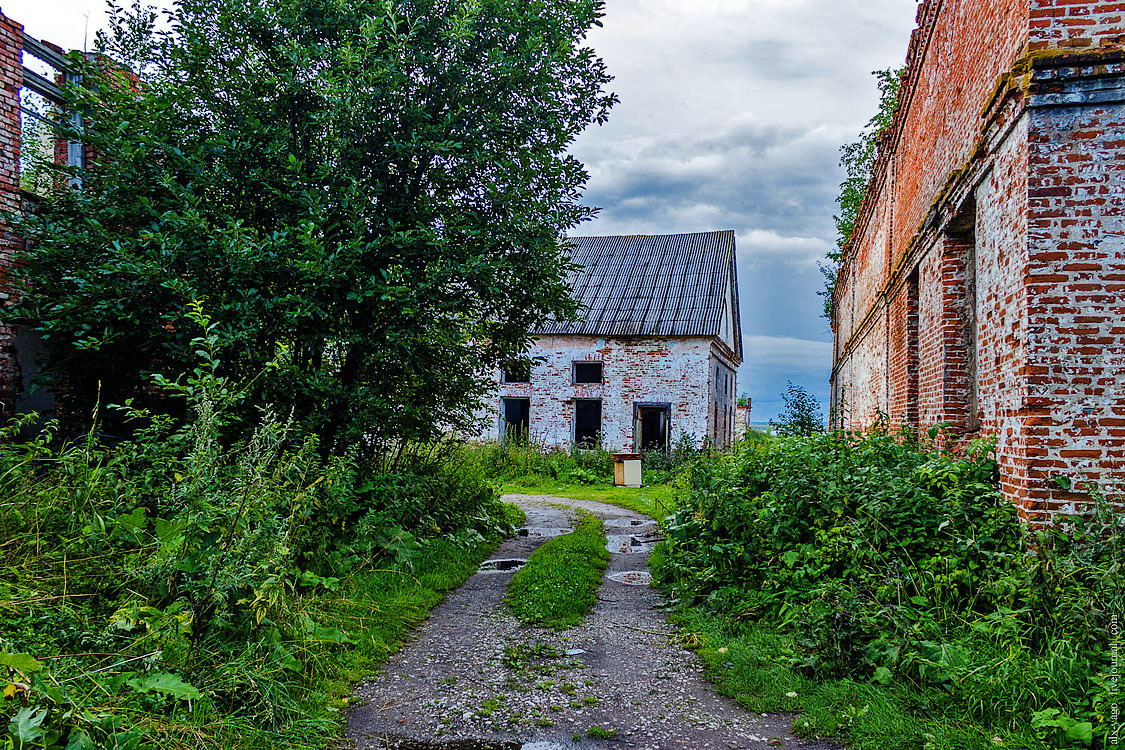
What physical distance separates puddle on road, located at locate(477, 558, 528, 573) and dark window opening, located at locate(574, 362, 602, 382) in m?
14.1

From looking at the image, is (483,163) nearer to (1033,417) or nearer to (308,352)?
(308,352)

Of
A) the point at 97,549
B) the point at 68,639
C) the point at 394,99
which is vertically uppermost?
the point at 394,99

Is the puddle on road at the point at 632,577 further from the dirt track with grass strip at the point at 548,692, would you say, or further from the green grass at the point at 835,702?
the green grass at the point at 835,702

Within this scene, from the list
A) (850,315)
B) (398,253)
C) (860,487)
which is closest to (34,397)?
(398,253)

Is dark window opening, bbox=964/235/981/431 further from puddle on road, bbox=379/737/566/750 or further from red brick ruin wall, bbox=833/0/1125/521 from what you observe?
puddle on road, bbox=379/737/566/750

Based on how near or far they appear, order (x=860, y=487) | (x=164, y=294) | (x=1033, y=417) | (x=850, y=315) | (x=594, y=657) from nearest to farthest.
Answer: (x=1033, y=417) → (x=594, y=657) → (x=860, y=487) → (x=164, y=294) → (x=850, y=315)

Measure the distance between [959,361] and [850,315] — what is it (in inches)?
456

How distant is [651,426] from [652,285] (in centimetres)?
491

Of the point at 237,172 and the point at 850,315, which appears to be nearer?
the point at 237,172

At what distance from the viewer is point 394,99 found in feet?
23.7

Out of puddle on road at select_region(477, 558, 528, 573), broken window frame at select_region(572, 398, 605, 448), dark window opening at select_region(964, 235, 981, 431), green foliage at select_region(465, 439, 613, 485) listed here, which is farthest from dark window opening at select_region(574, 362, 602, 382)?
dark window opening at select_region(964, 235, 981, 431)

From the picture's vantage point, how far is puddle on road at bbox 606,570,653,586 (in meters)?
7.58

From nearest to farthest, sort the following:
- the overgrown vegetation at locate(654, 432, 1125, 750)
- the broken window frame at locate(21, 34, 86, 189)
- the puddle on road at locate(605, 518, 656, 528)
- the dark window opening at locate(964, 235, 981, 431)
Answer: the overgrown vegetation at locate(654, 432, 1125, 750)
the dark window opening at locate(964, 235, 981, 431)
the broken window frame at locate(21, 34, 86, 189)
the puddle on road at locate(605, 518, 656, 528)

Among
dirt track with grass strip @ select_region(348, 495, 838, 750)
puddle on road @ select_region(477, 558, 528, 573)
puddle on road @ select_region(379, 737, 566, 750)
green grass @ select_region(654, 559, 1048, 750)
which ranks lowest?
puddle on road @ select_region(477, 558, 528, 573)
